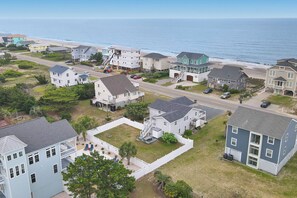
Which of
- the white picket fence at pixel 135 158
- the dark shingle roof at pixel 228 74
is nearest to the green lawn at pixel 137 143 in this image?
the white picket fence at pixel 135 158

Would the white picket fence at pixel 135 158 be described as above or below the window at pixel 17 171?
below

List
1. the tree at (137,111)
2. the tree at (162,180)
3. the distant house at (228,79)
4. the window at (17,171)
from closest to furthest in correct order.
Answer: the window at (17,171) → the tree at (162,180) → the tree at (137,111) → the distant house at (228,79)

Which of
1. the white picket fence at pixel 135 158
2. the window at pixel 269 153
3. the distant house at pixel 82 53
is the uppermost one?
the distant house at pixel 82 53

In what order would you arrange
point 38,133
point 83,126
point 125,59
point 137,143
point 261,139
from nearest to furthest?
1. point 38,133
2. point 261,139
3. point 137,143
4. point 83,126
5. point 125,59

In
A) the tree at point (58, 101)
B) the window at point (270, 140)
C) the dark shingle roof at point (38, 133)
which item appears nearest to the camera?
the dark shingle roof at point (38, 133)

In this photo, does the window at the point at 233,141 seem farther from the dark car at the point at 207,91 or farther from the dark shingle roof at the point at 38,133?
the dark car at the point at 207,91

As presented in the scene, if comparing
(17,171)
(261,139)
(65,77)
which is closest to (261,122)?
(261,139)

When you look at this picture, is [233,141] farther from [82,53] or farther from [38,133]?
[82,53]
